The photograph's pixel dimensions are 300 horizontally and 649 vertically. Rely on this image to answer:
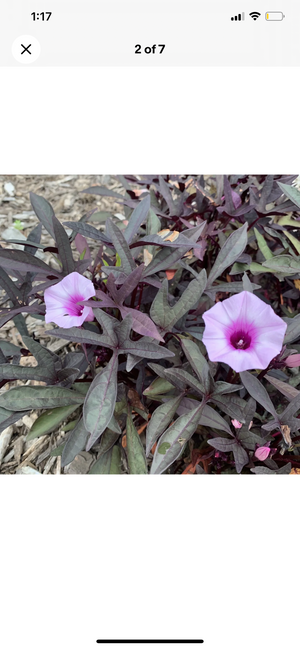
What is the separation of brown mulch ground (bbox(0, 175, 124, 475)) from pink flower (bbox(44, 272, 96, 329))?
0.42 m

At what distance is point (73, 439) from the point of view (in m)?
0.85

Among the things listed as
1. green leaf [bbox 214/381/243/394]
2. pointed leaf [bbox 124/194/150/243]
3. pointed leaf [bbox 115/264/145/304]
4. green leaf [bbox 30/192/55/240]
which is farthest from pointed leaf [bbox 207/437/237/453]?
green leaf [bbox 30/192/55/240]

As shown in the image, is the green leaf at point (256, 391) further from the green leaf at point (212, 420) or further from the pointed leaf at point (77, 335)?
the pointed leaf at point (77, 335)

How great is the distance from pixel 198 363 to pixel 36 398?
1.01 feet

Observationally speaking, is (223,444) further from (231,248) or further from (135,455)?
(231,248)

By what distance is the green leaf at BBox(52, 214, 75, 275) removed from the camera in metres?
0.90

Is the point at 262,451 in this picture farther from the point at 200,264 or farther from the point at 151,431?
the point at 200,264

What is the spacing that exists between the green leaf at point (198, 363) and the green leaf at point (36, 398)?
0.22 meters

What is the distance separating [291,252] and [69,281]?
639mm

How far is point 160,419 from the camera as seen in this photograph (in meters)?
0.85

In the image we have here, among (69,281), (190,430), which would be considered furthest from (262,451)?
(69,281)

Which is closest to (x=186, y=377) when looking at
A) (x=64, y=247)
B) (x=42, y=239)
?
(x=64, y=247)

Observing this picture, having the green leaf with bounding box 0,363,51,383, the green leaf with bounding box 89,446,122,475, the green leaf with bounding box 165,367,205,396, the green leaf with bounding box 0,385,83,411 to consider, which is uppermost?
the green leaf with bounding box 0,363,51,383
